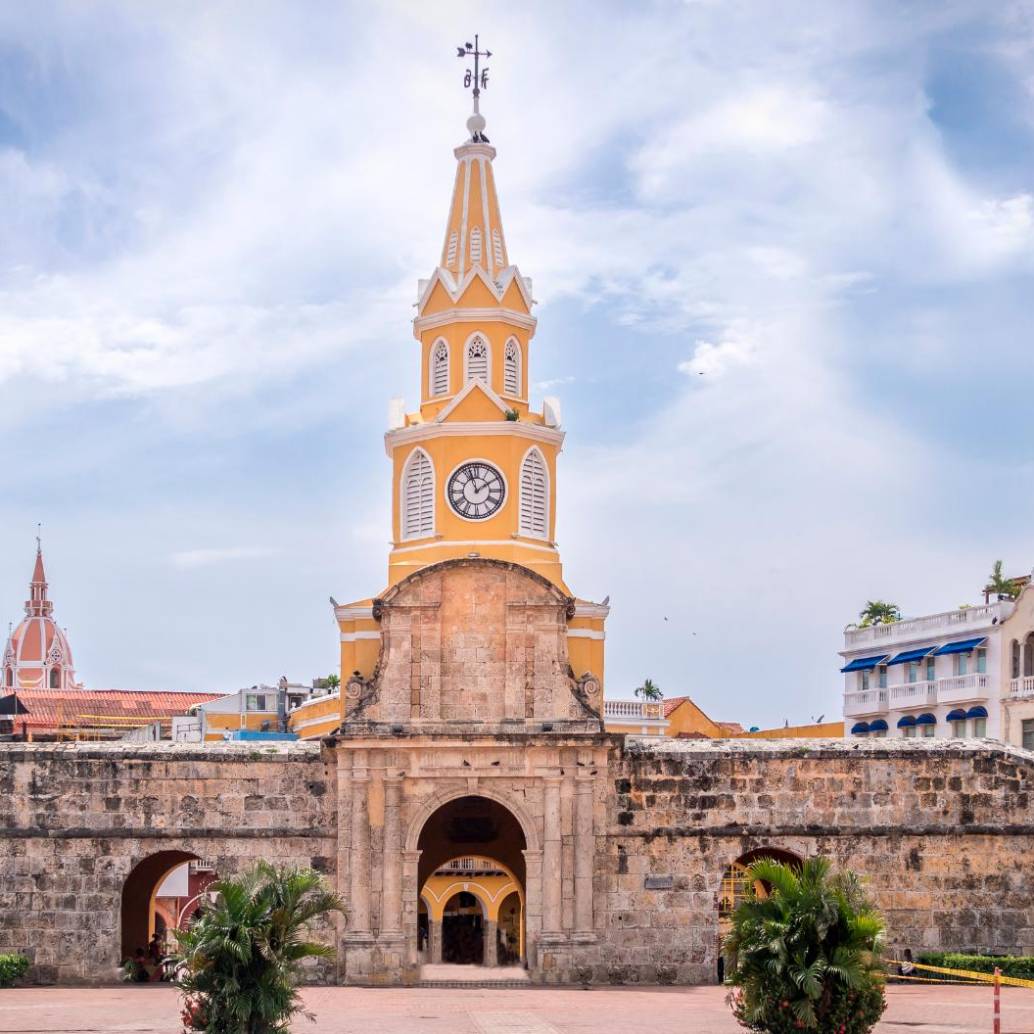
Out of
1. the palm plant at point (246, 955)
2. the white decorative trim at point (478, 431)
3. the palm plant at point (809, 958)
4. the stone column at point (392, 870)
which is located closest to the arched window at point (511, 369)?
the white decorative trim at point (478, 431)

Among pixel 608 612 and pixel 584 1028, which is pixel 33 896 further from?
pixel 608 612

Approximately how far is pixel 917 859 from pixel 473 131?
24.5 metres

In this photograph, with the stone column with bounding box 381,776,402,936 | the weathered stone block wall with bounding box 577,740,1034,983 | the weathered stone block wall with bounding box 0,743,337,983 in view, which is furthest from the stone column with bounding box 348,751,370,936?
the weathered stone block wall with bounding box 577,740,1034,983

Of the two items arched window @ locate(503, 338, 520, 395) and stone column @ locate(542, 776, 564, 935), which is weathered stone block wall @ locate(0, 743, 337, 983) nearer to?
stone column @ locate(542, 776, 564, 935)

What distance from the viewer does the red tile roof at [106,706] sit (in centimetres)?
7550

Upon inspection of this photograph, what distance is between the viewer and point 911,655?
61.3 meters

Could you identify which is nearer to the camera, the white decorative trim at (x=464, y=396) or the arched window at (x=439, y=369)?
the white decorative trim at (x=464, y=396)

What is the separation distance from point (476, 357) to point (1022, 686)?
2071 centimetres

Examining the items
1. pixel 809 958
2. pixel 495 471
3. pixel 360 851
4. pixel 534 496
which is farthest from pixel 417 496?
pixel 809 958

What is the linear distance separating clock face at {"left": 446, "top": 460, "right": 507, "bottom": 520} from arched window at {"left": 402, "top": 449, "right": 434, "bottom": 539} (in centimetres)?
72

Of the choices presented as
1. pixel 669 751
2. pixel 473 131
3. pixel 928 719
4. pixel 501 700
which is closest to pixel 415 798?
pixel 501 700

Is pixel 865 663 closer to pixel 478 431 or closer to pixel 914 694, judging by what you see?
pixel 914 694

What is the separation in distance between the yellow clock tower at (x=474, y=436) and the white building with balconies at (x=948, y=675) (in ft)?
52.0

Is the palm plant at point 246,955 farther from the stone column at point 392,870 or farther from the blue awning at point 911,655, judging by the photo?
the blue awning at point 911,655
